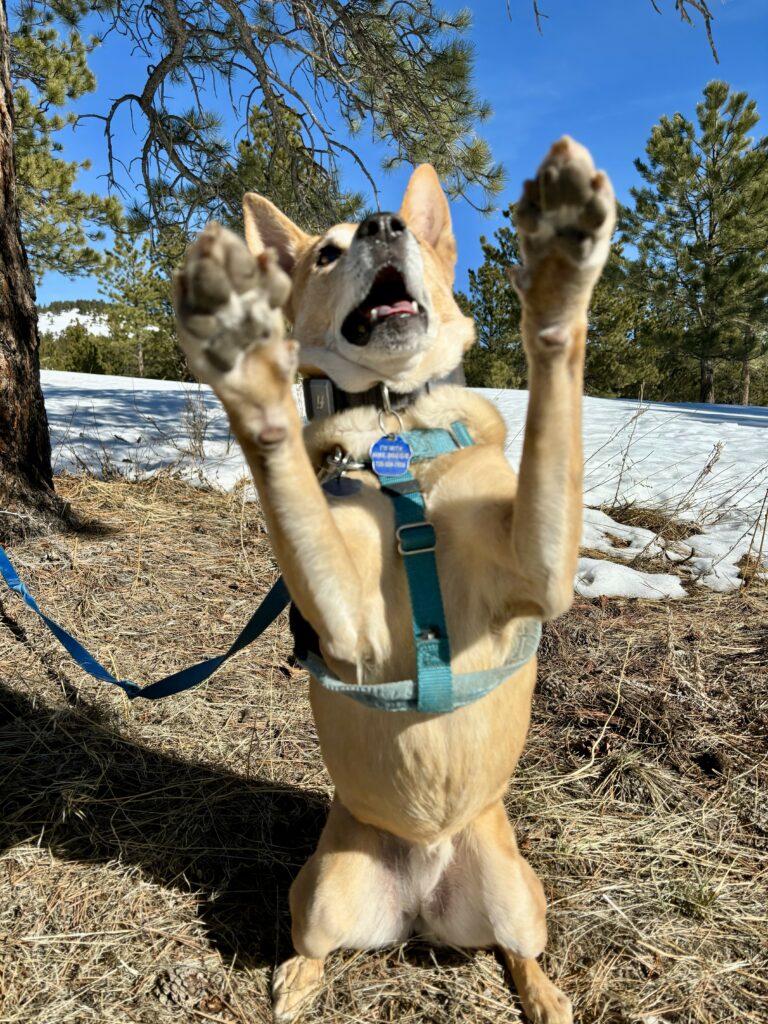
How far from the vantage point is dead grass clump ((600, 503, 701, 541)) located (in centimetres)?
490

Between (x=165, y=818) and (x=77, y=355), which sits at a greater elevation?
(x=77, y=355)

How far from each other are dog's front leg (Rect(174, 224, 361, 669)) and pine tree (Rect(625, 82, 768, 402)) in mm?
24241

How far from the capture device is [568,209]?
1106 millimetres

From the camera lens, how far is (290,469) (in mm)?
1284

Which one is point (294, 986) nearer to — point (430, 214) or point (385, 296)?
point (385, 296)

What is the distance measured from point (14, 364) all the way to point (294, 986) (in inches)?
126

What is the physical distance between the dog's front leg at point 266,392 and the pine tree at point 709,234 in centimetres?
2424

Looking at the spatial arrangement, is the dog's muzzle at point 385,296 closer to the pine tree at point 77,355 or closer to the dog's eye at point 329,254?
the dog's eye at point 329,254

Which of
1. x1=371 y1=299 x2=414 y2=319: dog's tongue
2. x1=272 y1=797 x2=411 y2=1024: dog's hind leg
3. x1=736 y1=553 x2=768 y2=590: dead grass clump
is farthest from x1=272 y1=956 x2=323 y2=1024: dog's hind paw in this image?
x1=736 y1=553 x2=768 y2=590: dead grass clump

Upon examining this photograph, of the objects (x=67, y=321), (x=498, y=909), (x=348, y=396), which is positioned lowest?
(x=498, y=909)

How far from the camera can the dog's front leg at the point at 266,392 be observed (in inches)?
43.6

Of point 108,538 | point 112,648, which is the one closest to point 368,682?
point 112,648

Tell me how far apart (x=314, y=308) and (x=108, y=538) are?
8.86 ft

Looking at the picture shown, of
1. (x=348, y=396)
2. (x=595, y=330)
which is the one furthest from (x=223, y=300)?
(x=595, y=330)
